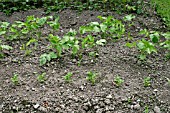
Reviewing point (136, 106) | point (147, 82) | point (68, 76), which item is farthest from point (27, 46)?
point (136, 106)

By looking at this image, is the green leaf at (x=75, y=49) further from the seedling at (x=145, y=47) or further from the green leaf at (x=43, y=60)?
the seedling at (x=145, y=47)

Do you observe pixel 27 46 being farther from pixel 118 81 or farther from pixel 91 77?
pixel 118 81

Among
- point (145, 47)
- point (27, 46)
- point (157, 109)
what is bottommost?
point (157, 109)

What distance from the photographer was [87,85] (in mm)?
3859

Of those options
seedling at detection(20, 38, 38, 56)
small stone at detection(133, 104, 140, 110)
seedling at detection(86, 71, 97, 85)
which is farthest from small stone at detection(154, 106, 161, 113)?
seedling at detection(20, 38, 38, 56)

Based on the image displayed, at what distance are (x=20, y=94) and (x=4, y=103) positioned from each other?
183 mm

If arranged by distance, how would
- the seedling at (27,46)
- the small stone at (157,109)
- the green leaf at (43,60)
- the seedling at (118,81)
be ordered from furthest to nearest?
the seedling at (27,46) < the green leaf at (43,60) < the seedling at (118,81) < the small stone at (157,109)

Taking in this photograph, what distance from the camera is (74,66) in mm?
4195

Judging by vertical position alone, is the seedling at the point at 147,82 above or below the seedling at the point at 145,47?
below

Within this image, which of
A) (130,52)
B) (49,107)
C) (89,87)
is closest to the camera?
(49,107)

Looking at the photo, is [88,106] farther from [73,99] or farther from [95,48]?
[95,48]

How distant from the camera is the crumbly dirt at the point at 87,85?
3580 millimetres

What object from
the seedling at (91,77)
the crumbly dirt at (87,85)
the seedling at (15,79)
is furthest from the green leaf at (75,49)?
the seedling at (15,79)

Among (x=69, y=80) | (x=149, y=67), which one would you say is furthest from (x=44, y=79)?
(x=149, y=67)
